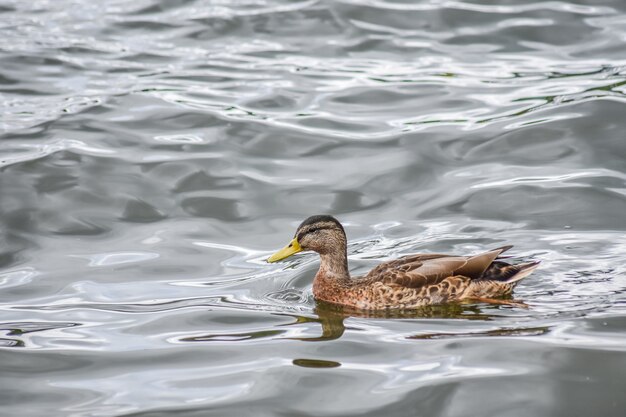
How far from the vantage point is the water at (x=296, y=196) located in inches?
317

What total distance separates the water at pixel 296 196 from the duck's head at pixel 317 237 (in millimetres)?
517

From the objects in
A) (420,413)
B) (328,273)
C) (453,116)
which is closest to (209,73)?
(453,116)

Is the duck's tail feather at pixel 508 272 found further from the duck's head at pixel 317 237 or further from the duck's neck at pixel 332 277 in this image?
the duck's head at pixel 317 237

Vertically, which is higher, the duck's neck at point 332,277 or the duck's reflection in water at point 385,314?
the duck's neck at point 332,277

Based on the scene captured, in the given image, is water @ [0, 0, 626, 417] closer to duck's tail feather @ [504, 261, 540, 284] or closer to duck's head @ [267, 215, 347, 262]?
duck's tail feather @ [504, 261, 540, 284]

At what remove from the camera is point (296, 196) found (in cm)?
1345

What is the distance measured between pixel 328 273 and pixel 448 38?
10.6 meters

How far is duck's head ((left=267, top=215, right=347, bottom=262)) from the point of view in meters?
10.6

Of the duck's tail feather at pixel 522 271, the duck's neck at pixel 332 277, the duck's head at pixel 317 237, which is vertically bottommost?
the duck's neck at pixel 332 277

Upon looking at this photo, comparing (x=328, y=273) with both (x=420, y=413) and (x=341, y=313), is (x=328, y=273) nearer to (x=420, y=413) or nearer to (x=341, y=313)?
(x=341, y=313)

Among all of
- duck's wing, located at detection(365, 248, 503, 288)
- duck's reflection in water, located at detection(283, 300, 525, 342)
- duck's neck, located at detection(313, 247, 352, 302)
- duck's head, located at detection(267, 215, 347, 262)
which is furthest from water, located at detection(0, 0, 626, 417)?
duck's head, located at detection(267, 215, 347, 262)

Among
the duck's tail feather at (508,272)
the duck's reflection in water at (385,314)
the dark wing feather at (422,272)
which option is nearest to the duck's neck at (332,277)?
the duck's reflection in water at (385,314)

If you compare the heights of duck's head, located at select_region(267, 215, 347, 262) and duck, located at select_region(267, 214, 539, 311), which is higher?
duck's head, located at select_region(267, 215, 347, 262)

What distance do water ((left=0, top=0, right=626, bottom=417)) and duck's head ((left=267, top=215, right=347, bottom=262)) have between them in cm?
52
